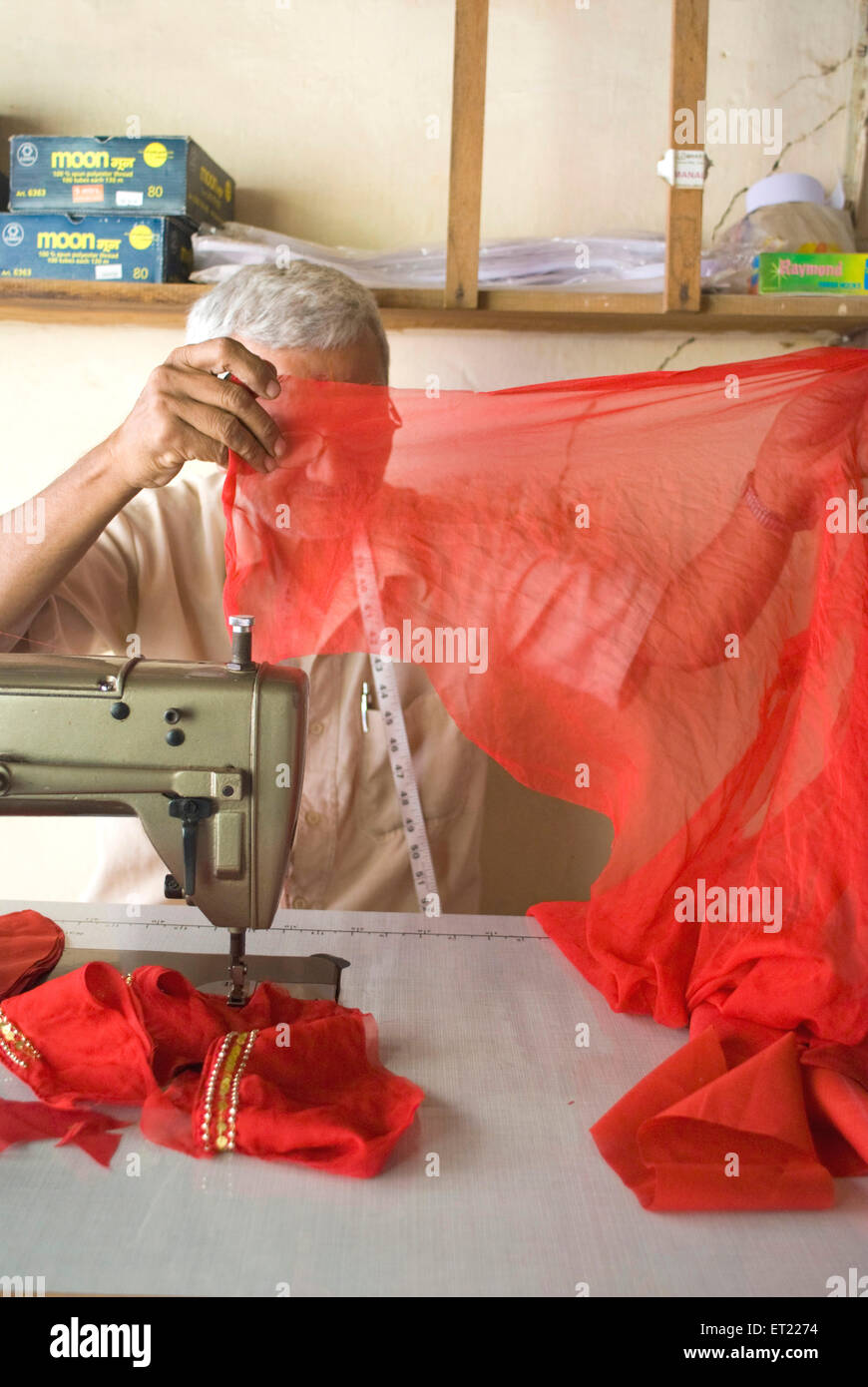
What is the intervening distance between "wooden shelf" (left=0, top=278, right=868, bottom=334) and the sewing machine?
93 centimetres

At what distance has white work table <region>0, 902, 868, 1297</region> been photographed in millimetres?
774

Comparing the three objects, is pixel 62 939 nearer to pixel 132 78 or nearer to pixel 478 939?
pixel 478 939

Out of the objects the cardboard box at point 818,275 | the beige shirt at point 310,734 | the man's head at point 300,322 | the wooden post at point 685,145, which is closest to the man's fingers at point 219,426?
the man's head at point 300,322

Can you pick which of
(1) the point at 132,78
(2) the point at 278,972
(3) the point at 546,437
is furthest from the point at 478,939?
(1) the point at 132,78

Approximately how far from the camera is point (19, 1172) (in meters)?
0.88

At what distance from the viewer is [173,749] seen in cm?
106

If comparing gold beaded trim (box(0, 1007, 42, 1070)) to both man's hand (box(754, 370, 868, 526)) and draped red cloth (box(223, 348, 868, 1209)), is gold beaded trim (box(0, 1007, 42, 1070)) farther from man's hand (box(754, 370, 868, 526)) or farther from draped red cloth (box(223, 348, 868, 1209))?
man's hand (box(754, 370, 868, 526))

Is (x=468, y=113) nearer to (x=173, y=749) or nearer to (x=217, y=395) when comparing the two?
(x=217, y=395)

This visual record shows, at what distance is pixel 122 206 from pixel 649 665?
118 cm

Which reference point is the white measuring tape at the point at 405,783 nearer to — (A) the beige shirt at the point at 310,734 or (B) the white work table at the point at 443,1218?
(A) the beige shirt at the point at 310,734

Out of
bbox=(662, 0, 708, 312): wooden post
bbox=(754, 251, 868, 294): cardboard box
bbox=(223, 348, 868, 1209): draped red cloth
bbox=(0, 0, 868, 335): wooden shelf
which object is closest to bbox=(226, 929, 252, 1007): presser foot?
bbox=(223, 348, 868, 1209): draped red cloth

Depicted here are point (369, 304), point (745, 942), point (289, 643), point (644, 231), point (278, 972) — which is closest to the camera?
point (745, 942)

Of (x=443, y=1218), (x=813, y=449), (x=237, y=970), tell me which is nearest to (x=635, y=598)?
(x=813, y=449)

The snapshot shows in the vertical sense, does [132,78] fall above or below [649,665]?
above
